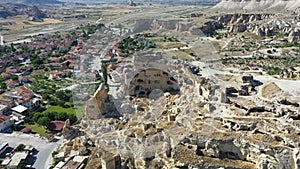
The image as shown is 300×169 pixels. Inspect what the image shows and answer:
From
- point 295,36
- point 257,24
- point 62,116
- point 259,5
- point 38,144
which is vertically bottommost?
point 38,144

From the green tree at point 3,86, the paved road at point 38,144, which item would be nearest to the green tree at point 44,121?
the paved road at point 38,144

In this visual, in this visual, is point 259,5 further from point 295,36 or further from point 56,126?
point 56,126

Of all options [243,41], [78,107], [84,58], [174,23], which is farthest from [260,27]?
[78,107]

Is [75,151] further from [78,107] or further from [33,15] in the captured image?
[33,15]

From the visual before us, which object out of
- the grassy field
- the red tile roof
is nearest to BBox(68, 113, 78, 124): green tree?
the red tile roof

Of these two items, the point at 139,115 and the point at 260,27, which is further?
the point at 260,27

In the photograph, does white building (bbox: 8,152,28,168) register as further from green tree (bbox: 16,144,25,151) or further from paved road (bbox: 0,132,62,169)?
paved road (bbox: 0,132,62,169)

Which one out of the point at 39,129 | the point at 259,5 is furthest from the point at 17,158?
the point at 259,5
